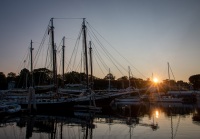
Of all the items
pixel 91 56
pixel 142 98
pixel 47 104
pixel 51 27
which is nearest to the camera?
pixel 47 104

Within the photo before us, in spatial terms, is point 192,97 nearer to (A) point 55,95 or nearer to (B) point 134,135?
(A) point 55,95

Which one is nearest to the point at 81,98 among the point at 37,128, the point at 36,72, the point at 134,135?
the point at 37,128

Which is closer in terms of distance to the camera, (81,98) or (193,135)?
(193,135)

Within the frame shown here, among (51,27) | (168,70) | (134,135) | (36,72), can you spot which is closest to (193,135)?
(134,135)

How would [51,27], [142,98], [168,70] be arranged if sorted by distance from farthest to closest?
[168,70] < [142,98] < [51,27]

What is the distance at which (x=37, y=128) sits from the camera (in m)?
30.9

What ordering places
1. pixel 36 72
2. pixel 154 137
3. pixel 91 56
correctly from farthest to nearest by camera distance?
pixel 36 72 < pixel 91 56 < pixel 154 137

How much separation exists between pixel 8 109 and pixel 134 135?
3025 cm

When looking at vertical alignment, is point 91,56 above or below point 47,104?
above

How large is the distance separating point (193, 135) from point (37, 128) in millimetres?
17954

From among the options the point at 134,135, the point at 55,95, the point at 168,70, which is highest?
the point at 168,70

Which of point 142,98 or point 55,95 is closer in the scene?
point 55,95

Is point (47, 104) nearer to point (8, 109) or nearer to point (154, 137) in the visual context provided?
point (8, 109)

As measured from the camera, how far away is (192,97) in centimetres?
9444
